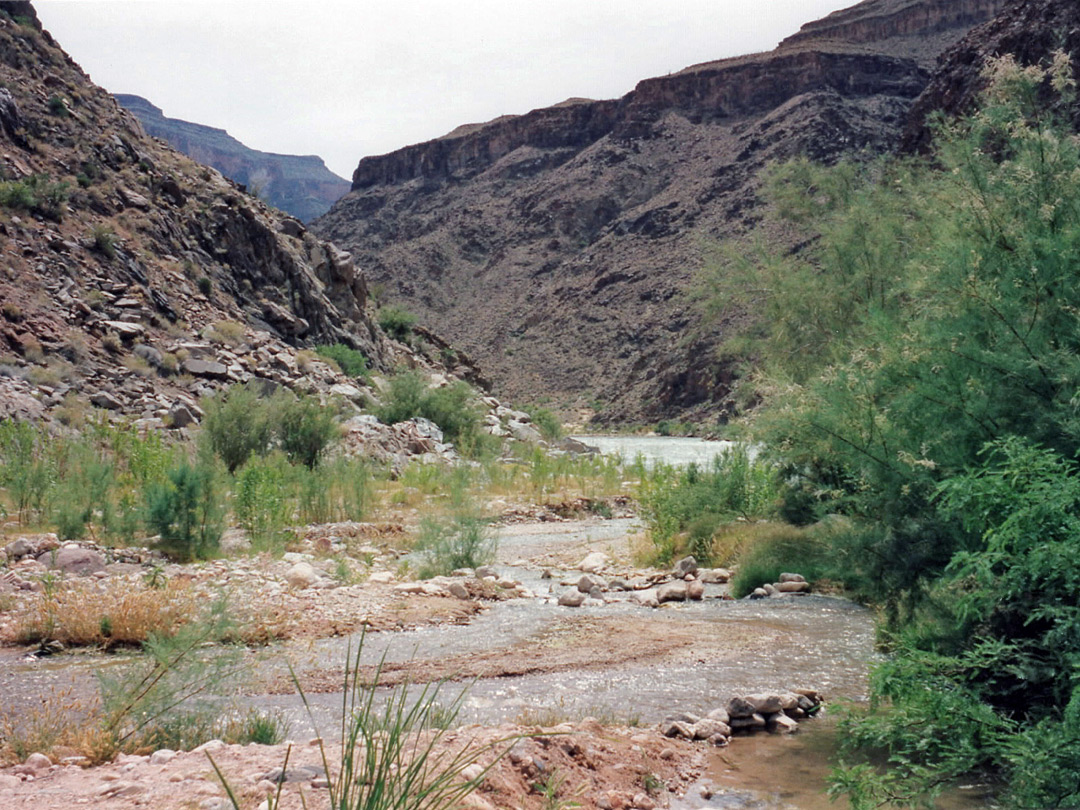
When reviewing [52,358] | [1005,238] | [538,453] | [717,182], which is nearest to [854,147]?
[717,182]

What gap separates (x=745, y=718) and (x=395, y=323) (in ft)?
113

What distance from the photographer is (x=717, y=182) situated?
88.8 m

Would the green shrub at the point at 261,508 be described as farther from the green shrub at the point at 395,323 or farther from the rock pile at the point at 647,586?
the green shrub at the point at 395,323

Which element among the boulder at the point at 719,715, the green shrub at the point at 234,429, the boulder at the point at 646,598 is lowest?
the boulder at the point at 646,598

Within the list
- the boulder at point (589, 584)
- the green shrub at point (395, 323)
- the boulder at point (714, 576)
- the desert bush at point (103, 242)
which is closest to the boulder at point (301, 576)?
the boulder at point (589, 584)

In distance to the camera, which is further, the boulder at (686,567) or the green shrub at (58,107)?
the green shrub at (58,107)

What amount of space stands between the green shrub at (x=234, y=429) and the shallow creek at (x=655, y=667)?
820 cm

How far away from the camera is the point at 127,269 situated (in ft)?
76.2

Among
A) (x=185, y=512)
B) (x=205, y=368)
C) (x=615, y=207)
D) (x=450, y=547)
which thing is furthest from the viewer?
(x=615, y=207)

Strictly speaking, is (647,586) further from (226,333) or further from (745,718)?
(226,333)

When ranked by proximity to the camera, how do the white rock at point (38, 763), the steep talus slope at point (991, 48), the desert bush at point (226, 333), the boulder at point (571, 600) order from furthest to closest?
the steep talus slope at point (991, 48), the desert bush at point (226, 333), the boulder at point (571, 600), the white rock at point (38, 763)

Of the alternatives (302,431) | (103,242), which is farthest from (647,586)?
(103,242)

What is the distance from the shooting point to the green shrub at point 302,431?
17.3 metres

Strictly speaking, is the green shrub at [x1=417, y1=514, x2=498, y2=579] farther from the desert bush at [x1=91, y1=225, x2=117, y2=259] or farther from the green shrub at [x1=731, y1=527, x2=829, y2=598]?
the desert bush at [x1=91, y1=225, x2=117, y2=259]
